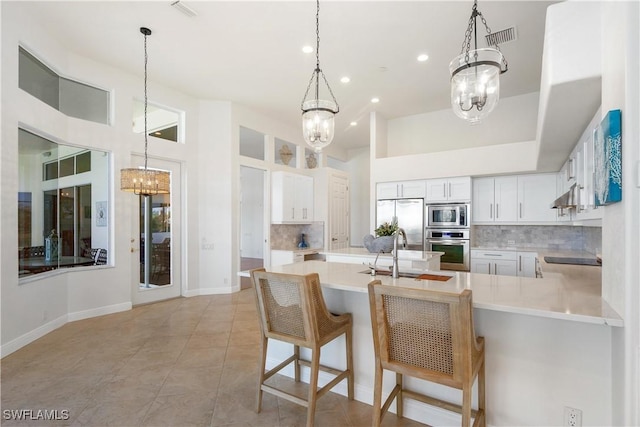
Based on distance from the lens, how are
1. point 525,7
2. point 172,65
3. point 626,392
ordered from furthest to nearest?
point 172,65
point 525,7
point 626,392

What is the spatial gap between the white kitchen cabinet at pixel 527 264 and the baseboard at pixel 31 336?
6.37m

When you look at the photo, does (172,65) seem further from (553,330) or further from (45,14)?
(553,330)

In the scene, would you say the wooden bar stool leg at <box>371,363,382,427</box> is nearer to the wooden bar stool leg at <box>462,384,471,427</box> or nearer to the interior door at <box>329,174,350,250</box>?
the wooden bar stool leg at <box>462,384,471,427</box>

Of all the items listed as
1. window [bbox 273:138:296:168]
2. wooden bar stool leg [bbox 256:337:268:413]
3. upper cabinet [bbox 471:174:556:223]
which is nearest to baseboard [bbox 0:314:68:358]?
wooden bar stool leg [bbox 256:337:268:413]

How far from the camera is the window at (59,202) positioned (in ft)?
11.6

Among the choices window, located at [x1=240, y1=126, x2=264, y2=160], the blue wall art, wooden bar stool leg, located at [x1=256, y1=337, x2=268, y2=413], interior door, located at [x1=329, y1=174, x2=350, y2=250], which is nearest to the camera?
the blue wall art

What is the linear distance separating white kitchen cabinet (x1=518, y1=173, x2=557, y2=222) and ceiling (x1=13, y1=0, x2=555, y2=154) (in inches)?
58.0

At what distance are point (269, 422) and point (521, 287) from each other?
6.11ft

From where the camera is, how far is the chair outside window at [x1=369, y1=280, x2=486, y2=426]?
4.92 ft

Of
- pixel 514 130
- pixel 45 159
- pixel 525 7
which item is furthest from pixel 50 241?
pixel 514 130

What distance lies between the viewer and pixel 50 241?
3918mm

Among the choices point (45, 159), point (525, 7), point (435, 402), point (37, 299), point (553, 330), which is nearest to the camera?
point (553, 330)

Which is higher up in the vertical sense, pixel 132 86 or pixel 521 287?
pixel 132 86

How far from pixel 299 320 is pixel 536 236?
490 cm
